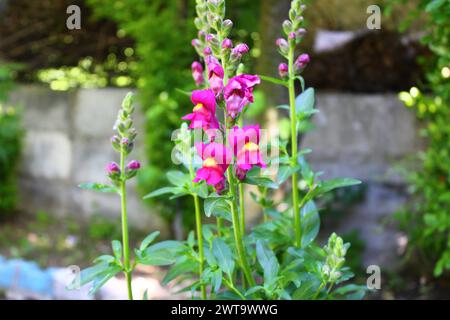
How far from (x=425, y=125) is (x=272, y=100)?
0.92m

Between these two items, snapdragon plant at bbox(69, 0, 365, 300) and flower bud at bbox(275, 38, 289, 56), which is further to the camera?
flower bud at bbox(275, 38, 289, 56)

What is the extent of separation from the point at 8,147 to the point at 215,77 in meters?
3.54

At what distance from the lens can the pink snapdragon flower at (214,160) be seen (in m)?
1.35

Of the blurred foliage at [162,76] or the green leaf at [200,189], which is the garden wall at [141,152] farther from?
the green leaf at [200,189]

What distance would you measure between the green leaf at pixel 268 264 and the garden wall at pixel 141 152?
161 cm

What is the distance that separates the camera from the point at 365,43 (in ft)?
12.3

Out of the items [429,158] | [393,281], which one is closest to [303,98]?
[429,158]

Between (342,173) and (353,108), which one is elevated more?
(353,108)

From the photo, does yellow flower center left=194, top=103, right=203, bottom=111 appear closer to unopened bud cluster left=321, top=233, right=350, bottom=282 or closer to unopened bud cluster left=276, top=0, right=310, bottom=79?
unopened bud cluster left=276, top=0, right=310, bottom=79

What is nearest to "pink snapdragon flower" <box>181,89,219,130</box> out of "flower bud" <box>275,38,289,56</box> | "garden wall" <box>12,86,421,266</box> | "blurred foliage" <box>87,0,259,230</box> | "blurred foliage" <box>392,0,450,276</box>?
"flower bud" <box>275,38,289,56</box>

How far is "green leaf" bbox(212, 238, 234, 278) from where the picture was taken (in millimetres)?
1523

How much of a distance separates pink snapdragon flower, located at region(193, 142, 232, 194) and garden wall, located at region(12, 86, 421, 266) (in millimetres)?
1854
